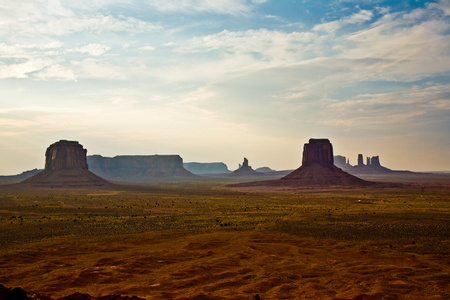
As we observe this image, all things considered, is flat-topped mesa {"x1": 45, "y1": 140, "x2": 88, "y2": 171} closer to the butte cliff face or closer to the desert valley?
the butte cliff face

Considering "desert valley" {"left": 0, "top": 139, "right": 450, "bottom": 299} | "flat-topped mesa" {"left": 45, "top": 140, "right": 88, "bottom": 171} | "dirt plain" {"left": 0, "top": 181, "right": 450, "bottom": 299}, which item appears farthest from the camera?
"flat-topped mesa" {"left": 45, "top": 140, "right": 88, "bottom": 171}

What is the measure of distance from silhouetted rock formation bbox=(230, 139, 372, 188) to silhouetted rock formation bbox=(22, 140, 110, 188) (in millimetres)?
77767

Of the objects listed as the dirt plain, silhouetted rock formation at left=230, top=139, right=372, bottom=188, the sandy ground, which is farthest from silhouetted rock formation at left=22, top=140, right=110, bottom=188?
the sandy ground

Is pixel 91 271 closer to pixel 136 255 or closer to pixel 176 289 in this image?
pixel 136 255

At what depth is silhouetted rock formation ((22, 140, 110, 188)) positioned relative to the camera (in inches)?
5531

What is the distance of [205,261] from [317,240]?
12.6m

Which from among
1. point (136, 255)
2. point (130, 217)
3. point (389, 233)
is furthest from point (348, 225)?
point (130, 217)

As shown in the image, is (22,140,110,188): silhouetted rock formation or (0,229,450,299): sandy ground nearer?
(0,229,450,299): sandy ground

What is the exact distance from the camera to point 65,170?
152 metres

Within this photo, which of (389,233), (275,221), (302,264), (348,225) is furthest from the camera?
(275,221)

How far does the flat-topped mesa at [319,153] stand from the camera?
6152 inches

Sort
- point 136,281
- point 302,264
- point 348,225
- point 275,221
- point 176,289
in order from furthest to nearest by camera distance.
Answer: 1. point 275,221
2. point 348,225
3. point 302,264
4. point 136,281
5. point 176,289

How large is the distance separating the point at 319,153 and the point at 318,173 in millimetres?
13298

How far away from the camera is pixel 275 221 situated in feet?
148
